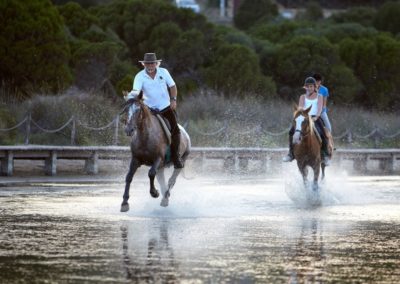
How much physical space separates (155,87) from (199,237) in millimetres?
5137

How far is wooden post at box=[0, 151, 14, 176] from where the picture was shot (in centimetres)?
3156

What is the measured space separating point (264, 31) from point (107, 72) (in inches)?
1168

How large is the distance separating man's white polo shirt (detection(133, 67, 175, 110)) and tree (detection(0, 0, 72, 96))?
25786 mm

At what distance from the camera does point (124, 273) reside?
12.7 meters

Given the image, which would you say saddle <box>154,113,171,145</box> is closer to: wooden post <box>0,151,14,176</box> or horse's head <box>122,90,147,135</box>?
horse's head <box>122,90,147,135</box>

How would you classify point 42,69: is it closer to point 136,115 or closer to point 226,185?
point 226,185

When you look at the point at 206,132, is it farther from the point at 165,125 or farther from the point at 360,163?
the point at 165,125

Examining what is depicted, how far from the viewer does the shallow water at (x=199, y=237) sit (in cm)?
1281

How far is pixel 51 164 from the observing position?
108ft

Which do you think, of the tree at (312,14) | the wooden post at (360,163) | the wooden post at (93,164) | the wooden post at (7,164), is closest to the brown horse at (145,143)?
the wooden post at (7,164)

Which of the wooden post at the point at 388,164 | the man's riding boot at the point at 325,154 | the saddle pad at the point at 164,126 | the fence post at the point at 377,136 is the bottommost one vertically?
the wooden post at the point at 388,164

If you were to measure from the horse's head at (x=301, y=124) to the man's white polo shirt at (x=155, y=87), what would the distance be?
3.59m

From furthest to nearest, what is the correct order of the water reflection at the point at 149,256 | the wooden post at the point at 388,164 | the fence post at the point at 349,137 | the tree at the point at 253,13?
the tree at the point at 253,13 < the fence post at the point at 349,137 < the wooden post at the point at 388,164 < the water reflection at the point at 149,256

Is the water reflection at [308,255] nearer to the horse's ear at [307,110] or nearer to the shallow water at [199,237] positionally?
the shallow water at [199,237]
